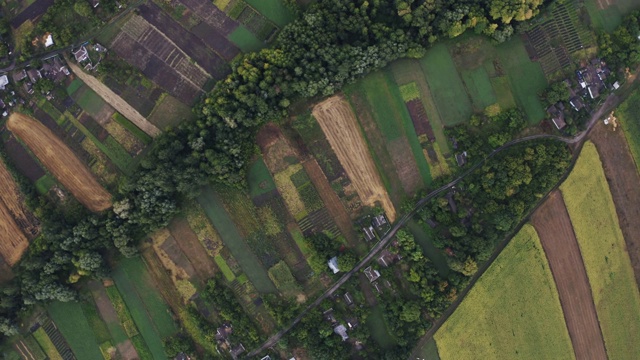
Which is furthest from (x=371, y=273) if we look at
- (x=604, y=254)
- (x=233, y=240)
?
(x=604, y=254)

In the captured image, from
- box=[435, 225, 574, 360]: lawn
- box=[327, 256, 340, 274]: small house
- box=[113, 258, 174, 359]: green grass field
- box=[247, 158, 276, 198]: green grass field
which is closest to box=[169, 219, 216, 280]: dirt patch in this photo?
box=[113, 258, 174, 359]: green grass field

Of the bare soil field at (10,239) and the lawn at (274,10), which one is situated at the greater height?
the lawn at (274,10)

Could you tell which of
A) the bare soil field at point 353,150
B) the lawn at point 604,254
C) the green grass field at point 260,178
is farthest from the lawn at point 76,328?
the lawn at point 604,254

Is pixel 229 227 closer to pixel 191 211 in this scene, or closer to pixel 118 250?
pixel 191 211

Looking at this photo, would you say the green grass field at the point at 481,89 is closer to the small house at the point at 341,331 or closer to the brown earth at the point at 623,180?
the brown earth at the point at 623,180

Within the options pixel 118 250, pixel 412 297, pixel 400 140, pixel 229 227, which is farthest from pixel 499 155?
pixel 118 250

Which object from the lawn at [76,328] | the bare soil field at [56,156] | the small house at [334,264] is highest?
the bare soil field at [56,156]
